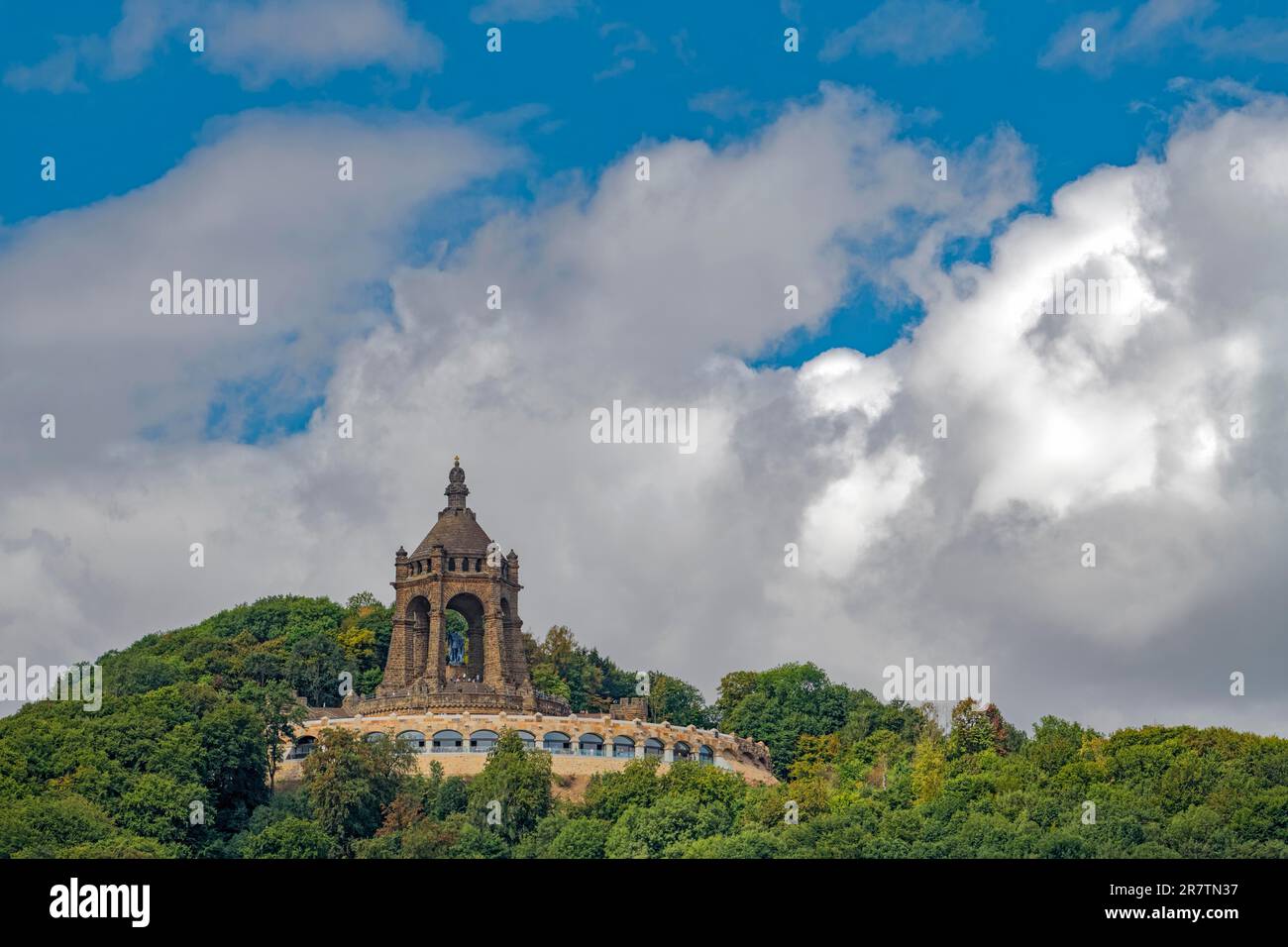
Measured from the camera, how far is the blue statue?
125 metres

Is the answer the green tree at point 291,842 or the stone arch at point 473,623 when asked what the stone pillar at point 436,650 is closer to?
the stone arch at point 473,623

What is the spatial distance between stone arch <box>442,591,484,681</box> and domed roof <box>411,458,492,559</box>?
8.68 ft

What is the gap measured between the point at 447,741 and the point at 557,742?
5479 millimetres

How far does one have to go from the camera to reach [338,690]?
120500mm

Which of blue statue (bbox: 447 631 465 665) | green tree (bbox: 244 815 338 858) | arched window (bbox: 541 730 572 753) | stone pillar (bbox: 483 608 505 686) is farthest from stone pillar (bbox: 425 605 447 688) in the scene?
green tree (bbox: 244 815 338 858)

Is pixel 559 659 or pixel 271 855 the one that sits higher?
pixel 559 659

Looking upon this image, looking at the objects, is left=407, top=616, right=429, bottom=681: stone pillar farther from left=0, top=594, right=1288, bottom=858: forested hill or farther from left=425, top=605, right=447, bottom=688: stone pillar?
left=0, top=594, right=1288, bottom=858: forested hill

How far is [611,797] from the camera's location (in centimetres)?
9444

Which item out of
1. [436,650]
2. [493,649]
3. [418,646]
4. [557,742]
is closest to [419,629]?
[418,646]

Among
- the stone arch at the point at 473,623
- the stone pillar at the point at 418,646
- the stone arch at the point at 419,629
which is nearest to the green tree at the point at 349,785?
the stone pillar at the point at 418,646

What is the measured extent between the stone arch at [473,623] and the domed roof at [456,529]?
2647 mm
